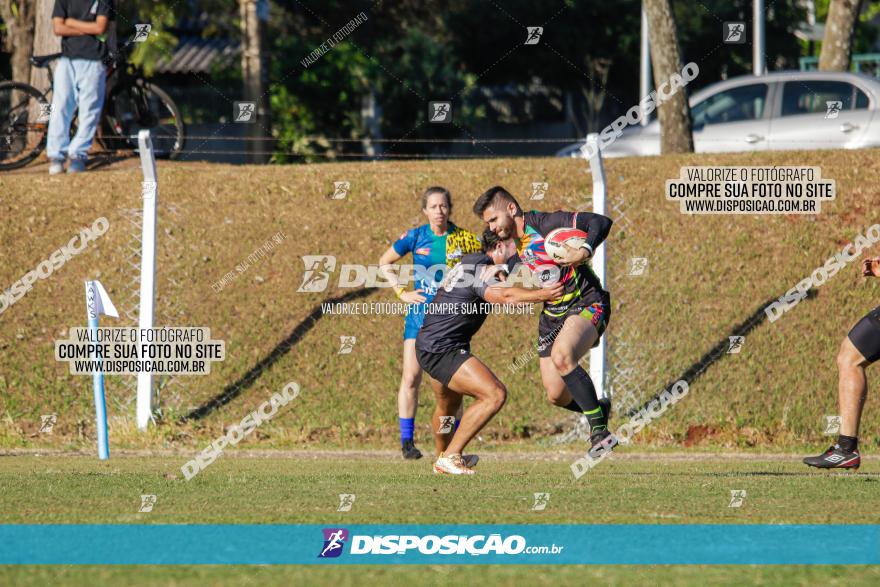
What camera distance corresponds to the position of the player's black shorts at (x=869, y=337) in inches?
349

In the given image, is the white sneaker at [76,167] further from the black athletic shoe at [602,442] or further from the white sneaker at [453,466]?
the black athletic shoe at [602,442]

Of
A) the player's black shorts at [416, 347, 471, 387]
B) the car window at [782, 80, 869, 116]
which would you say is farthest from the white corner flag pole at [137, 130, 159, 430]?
the car window at [782, 80, 869, 116]

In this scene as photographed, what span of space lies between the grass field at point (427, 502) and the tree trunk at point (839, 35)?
10154 mm

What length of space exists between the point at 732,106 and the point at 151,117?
7.89 meters

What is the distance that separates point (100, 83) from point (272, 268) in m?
3.05

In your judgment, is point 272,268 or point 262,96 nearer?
point 272,268

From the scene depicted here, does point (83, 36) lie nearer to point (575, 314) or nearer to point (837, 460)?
point (575, 314)

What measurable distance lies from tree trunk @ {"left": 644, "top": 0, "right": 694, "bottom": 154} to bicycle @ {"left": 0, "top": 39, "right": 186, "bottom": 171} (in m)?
6.27

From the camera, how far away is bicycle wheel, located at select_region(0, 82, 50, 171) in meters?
15.8

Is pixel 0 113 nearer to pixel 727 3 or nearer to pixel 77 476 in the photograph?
pixel 77 476

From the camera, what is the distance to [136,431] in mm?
12406

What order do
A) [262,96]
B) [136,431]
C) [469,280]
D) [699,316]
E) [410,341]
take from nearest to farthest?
[469,280], [410,341], [136,431], [699,316], [262,96]

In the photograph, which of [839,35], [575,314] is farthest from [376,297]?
[839,35]

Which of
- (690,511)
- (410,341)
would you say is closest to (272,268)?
(410,341)
